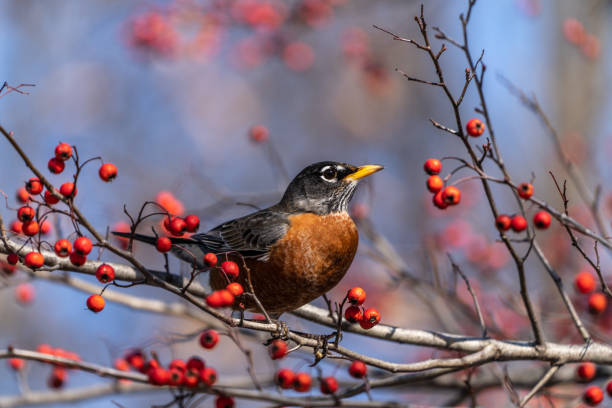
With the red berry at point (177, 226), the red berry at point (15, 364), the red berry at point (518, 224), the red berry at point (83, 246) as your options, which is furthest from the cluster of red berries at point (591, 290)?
the red berry at point (15, 364)

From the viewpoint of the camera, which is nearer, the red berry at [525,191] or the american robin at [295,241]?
the red berry at [525,191]

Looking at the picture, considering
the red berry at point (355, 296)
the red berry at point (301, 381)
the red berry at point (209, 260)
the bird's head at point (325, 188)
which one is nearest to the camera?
the red berry at point (209, 260)

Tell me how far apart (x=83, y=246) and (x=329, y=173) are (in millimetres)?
2426

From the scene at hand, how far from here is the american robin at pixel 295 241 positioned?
391cm

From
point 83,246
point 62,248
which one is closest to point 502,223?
point 83,246

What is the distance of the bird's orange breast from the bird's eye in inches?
20.1

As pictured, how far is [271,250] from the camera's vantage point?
Answer: 13.4ft

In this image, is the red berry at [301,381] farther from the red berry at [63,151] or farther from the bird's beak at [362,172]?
the red berry at [63,151]

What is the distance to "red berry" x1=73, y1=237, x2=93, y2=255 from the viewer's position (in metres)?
2.58

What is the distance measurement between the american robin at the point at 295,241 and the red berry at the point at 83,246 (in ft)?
→ 3.11

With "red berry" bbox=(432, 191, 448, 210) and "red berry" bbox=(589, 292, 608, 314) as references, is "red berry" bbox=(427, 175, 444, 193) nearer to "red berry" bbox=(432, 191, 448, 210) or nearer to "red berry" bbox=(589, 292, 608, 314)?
"red berry" bbox=(432, 191, 448, 210)

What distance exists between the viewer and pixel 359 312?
3008 millimetres

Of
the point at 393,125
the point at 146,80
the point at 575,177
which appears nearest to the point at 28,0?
the point at 146,80

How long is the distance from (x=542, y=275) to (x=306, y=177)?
388 cm
